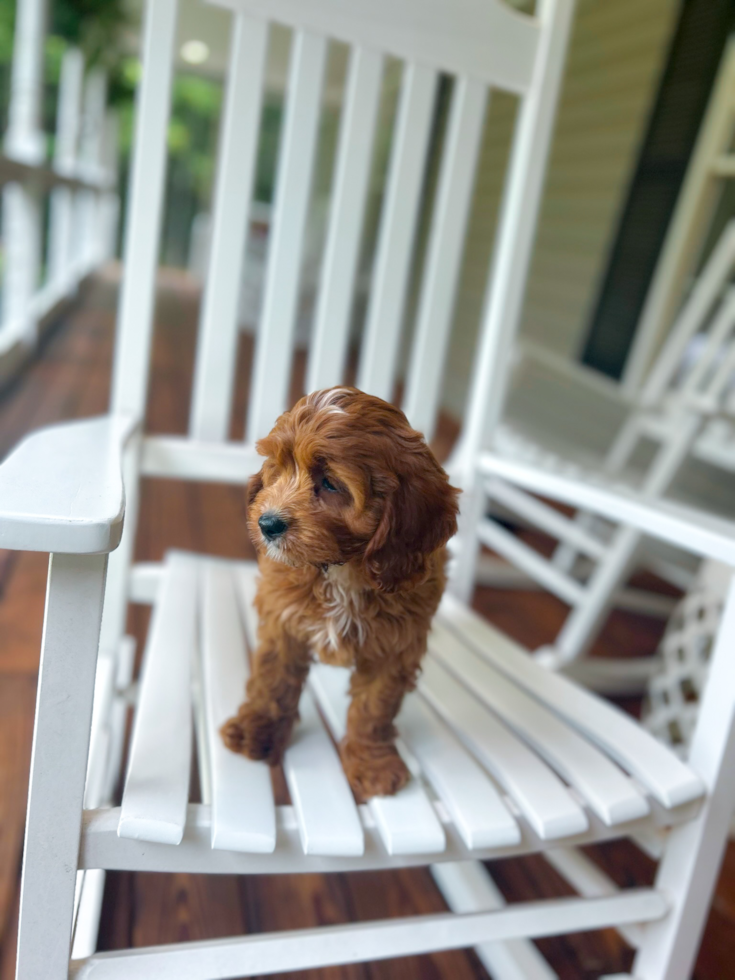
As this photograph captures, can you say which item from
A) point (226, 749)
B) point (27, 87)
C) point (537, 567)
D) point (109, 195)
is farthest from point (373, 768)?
point (109, 195)

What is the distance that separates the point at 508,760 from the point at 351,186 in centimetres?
78

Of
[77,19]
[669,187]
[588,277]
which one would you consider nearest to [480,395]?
[669,187]

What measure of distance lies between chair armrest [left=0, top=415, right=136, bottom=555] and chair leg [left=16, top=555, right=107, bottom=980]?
0.13 feet

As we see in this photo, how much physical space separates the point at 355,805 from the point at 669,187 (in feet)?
8.35

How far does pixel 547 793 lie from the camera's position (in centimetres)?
71

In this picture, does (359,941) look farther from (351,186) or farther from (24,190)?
(24,190)

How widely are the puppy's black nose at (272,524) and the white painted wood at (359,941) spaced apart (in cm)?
37

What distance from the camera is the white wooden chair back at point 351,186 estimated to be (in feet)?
3.19

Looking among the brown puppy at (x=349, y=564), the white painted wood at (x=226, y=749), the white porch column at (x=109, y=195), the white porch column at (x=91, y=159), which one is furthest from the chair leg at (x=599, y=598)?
the white porch column at (x=109, y=195)

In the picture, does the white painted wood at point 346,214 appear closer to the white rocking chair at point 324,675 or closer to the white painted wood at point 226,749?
the white rocking chair at point 324,675

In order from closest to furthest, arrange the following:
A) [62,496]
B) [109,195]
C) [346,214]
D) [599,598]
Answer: [62,496], [346,214], [599,598], [109,195]

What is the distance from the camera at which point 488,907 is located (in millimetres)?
944

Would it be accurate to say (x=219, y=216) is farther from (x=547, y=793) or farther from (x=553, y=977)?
(x=553, y=977)

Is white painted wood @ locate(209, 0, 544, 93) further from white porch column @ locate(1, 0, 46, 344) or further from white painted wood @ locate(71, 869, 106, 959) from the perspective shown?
white porch column @ locate(1, 0, 46, 344)
